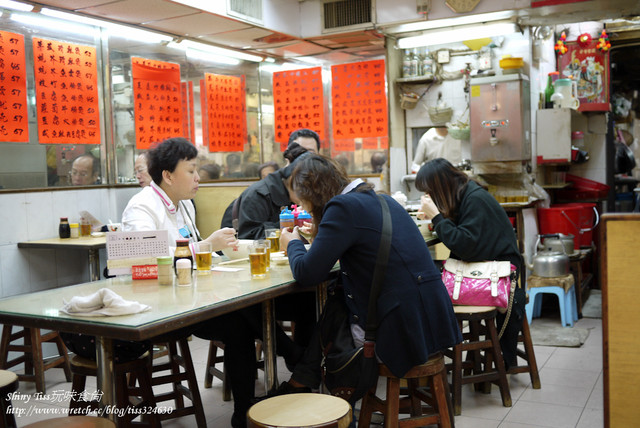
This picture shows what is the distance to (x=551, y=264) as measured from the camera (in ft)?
18.6

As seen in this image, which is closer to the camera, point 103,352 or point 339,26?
point 103,352

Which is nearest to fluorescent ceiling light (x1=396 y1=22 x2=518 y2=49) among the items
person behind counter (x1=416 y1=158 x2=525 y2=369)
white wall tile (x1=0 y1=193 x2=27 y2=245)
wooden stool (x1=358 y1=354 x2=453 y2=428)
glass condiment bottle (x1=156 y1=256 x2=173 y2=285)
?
person behind counter (x1=416 y1=158 x2=525 y2=369)

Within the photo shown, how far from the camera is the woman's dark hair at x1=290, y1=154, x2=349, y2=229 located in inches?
112

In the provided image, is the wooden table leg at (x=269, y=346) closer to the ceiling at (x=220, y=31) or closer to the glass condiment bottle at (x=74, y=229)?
the glass condiment bottle at (x=74, y=229)

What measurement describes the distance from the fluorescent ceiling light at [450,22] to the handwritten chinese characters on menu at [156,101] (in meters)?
2.39

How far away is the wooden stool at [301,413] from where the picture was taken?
2.07 m

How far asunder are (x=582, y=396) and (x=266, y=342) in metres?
2.19

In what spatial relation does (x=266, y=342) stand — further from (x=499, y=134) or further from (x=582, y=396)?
(x=499, y=134)

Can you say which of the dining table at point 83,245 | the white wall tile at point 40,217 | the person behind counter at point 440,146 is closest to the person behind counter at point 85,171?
the white wall tile at point 40,217

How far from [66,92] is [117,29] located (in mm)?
908

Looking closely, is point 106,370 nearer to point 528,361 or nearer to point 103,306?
point 103,306

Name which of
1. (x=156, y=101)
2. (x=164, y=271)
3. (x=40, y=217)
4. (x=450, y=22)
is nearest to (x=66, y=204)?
(x=40, y=217)

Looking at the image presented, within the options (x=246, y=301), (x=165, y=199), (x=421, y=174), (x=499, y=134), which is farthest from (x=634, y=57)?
(x=246, y=301)

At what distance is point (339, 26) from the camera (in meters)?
6.84
